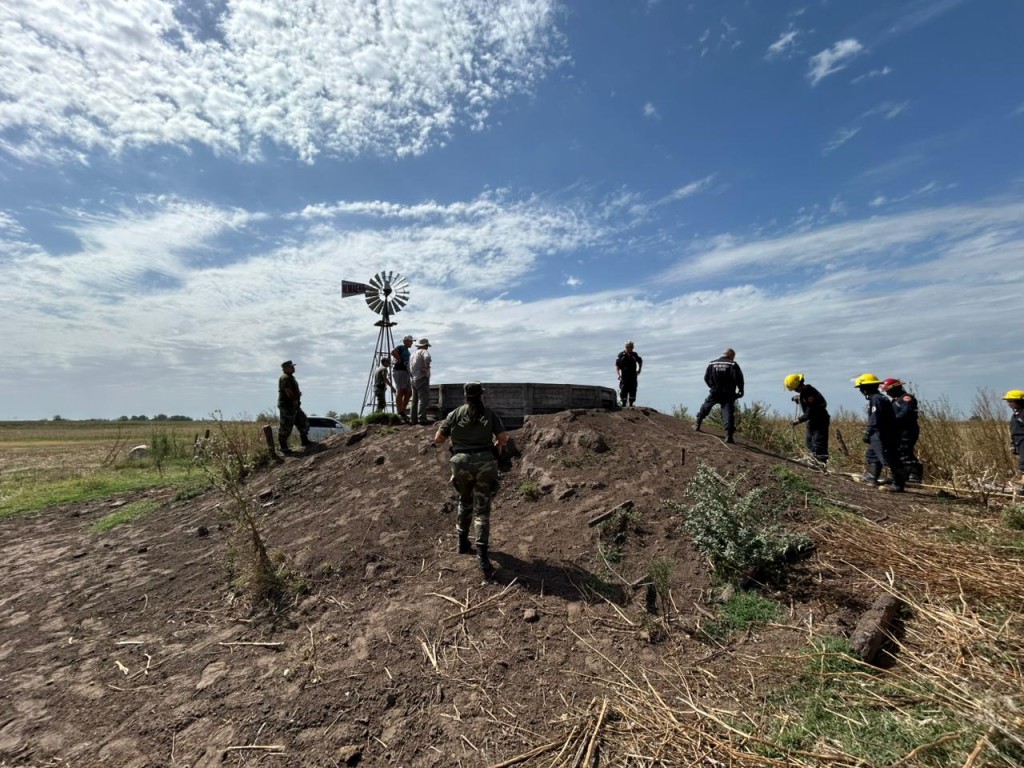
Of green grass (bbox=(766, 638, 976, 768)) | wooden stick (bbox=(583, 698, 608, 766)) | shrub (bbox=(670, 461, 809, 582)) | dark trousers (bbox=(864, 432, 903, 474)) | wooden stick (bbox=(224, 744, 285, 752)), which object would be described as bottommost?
wooden stick (bbox=(224, 744, 285, 752))

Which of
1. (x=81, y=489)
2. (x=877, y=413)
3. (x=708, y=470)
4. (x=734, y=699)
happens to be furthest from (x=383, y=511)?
(x=81, y=489)

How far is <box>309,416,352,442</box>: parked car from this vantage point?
1682cm

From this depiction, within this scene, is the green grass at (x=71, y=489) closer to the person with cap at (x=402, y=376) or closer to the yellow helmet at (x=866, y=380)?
the person with cap at (x=402, y=376)

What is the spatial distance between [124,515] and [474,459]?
8.71 m

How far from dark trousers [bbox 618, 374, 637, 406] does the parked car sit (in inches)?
362

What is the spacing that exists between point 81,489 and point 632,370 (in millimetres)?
14512

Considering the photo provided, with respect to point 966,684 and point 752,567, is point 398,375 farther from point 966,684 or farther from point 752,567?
point 966,684

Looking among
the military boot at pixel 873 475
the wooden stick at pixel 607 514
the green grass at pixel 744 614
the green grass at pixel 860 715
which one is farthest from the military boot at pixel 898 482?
the green grass at pixel 860 715

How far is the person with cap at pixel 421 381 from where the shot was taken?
35.5ft

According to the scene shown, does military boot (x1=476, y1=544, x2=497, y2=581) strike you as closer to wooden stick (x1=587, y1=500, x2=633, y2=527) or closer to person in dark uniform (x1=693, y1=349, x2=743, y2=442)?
wooden stick (x1=587, y1=500, x2=633, y2=527)

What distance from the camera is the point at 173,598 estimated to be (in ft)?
21.0

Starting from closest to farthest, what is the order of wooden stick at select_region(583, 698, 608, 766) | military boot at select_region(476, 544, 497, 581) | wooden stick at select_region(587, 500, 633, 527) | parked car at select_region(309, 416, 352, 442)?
wooden stick at select_region(583, 698, 608, 766), military boot at select_region(476, 544, 497, 581), wooden stick at select_region(587, 500, 633, 527), parked car at select_region(309, 416, 352, 442)

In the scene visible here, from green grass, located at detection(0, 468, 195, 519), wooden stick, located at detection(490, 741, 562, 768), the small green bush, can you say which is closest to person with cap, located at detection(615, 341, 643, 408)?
the small green bush

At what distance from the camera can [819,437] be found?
948 cm
